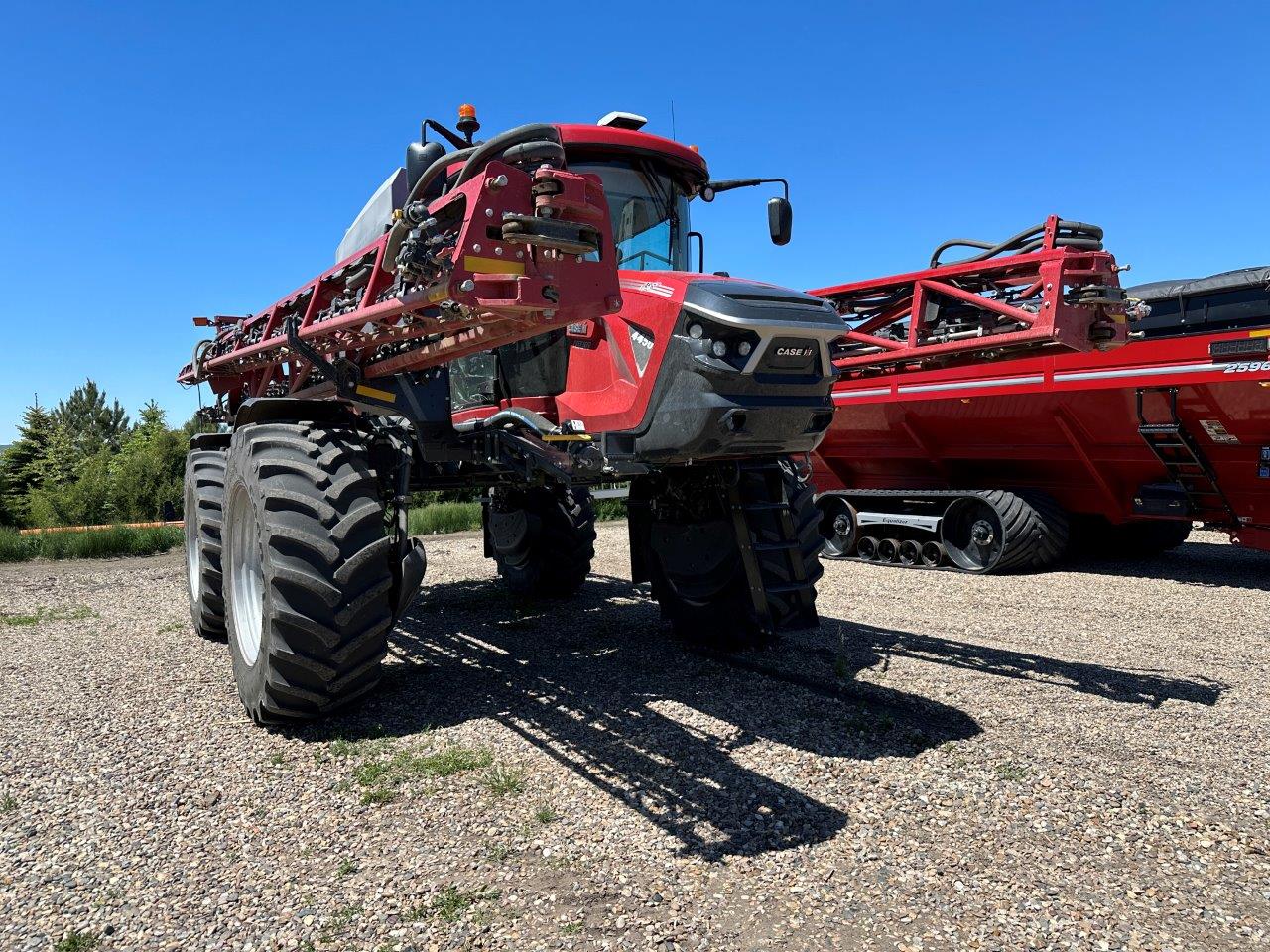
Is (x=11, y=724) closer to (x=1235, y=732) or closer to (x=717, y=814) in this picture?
(x=717, y=814)

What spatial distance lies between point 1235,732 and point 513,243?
387cm

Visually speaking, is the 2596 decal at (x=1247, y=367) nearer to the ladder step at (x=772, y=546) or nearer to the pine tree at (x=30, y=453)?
the ladder step at (x=772, y=546)

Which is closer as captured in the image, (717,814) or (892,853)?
(892,853)

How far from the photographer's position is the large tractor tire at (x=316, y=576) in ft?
12.2

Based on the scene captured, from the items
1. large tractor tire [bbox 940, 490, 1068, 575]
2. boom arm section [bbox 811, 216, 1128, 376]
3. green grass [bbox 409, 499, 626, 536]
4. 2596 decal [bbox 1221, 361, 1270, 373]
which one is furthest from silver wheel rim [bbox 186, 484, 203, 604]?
2596 decal [bbox 1221, 361, 1270, 373]

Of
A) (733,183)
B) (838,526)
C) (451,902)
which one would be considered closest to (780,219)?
(733,183)

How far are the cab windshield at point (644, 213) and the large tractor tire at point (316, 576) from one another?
72.3 inches

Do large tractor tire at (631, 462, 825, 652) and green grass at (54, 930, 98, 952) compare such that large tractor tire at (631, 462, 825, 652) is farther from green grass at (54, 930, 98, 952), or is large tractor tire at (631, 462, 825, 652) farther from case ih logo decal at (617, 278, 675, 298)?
green grass at (54, 930, 98, 952)

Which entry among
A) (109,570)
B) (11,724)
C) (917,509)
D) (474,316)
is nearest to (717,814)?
(474,316)

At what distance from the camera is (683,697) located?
455 cm

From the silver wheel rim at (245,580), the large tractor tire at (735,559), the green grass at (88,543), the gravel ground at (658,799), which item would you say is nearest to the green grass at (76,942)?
the gravel ground at (658,799)

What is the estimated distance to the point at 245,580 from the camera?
4.56m

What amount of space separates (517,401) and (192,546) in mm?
3197

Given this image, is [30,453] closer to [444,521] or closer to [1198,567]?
[444,521]
